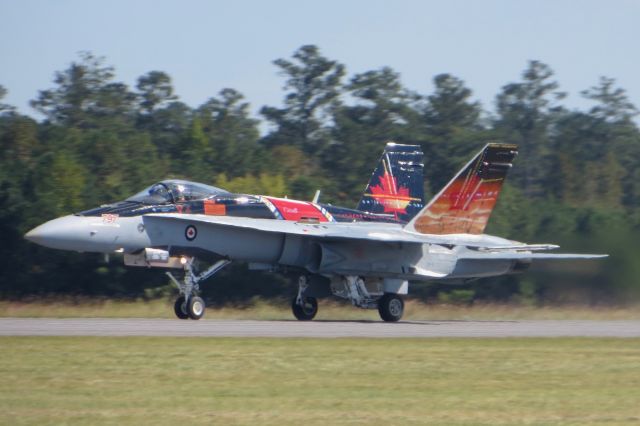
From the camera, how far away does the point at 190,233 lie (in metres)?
20.8

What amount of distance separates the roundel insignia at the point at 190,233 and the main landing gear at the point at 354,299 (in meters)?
2.93

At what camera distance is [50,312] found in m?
23.2

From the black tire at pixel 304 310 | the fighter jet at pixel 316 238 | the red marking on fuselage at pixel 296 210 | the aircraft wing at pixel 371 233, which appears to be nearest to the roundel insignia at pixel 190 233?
the fighter jet at pixel 316 238

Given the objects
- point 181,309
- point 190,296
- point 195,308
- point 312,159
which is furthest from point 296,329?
point 312,159

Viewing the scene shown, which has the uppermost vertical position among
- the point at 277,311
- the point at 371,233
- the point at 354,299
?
the point at 371,233

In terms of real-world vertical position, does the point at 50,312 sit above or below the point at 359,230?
below

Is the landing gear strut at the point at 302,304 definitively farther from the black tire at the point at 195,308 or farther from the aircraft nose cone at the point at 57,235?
the aircraft nose cone at the point at 57,235

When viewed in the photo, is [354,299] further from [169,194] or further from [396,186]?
[169,194]

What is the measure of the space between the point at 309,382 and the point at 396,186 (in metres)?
14.6

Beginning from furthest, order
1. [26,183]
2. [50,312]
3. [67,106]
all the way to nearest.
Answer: [67,106], [26,183], [50,312]

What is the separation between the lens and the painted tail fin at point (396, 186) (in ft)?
83.0

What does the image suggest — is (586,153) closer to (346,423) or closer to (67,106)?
(67,106)

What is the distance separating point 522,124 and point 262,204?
153 feet

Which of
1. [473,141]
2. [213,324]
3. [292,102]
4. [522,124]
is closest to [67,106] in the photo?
[292,102]
